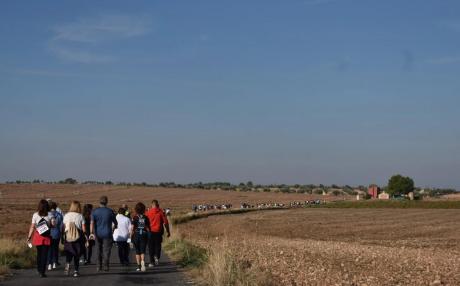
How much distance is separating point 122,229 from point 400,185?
467ft

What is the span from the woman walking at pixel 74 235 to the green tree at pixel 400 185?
14242 cm

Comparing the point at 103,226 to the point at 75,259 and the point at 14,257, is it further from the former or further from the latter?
the point at 14,257

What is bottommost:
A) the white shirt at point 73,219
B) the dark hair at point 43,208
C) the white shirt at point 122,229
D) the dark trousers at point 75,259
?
the dark trousers at point 75,259

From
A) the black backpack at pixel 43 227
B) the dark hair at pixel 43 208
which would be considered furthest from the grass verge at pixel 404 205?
the black backpack at pixel 43 227

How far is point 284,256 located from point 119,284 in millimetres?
11308

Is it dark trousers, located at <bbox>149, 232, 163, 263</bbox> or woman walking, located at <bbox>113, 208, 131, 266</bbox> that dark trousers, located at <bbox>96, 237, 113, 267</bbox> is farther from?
dark trousers, located at <bbox>149, 232, 163, 263</bbox>

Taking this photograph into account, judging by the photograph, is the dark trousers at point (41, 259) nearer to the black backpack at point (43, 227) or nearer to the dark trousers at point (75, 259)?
the black backpack at point (43, 227)

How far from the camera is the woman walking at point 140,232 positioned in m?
18.8

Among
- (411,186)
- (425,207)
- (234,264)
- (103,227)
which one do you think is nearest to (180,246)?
(103,227)

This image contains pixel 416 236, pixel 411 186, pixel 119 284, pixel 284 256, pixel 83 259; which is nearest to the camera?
pixel 119 284

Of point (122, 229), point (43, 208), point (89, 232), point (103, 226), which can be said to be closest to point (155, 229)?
point (122, 229)

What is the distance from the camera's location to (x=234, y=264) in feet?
53.4

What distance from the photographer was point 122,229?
20016 millimetres

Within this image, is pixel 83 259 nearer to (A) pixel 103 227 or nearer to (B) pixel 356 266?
(A) pixel 103 227
